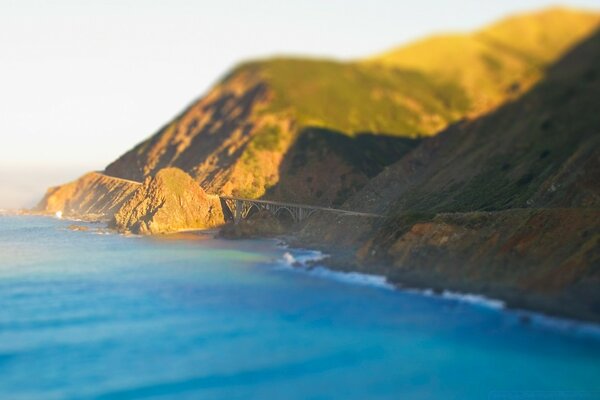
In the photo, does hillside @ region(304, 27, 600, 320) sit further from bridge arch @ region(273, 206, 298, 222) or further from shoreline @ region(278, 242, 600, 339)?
bridge arch @ region(273, 206, 298, 222)

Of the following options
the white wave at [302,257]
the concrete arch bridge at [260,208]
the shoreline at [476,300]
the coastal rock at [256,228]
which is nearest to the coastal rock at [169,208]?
the concrete arch bridge at [260,208]

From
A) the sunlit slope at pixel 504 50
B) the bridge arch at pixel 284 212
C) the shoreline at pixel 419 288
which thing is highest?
the sunlit slope at pixel 504 50

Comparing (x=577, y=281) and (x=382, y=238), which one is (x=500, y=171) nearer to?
(x=382, y=238)

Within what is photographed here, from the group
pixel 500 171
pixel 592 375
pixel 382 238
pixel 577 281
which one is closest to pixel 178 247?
pixel 382 238

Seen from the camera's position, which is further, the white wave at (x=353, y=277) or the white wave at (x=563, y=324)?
the white wave at (x=353, y=277)

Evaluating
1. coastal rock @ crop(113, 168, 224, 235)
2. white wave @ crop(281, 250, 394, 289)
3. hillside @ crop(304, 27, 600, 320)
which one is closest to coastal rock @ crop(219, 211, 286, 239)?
coastal rock @ crop(113, 168, 224, 235)

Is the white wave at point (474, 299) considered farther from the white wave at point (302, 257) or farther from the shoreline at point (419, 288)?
the white wave at point (302, 257)
